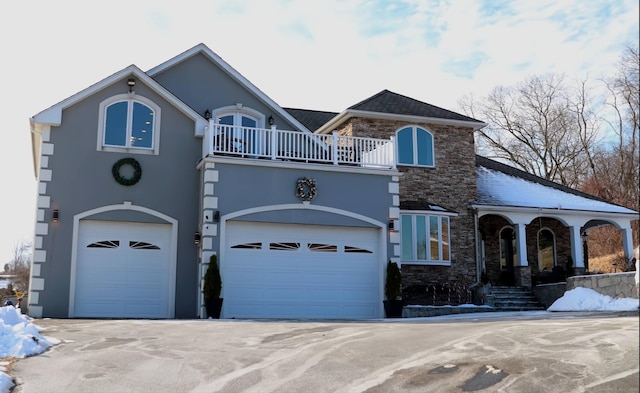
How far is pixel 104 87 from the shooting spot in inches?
670

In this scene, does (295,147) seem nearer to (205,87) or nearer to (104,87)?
(205,87)

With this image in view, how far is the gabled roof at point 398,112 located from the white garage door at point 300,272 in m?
5.00

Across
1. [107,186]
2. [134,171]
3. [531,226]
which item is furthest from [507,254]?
[107,186]

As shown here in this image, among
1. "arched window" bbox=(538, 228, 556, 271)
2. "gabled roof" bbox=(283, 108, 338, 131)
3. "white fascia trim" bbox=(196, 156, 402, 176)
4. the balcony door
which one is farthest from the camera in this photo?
"gabled roof" bbox=(283, 108, 338, 131)

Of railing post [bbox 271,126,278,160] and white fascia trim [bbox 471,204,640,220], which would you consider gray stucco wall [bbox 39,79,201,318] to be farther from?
white fascia trim [bbox 471,204,640,220]

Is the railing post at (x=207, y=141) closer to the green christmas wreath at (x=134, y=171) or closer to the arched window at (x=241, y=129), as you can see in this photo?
the arched window at (x=241, y=129)

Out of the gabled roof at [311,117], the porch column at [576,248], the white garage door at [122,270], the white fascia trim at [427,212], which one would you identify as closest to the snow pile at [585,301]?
the white fascia trim at [427,212]

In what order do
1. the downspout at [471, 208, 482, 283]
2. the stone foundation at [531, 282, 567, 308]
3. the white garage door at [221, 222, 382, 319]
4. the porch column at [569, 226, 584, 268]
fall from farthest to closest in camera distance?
the porch column at [569, 226, 584, 268], the downspout at [471, 208, 482, 283], the stone foundation at [531, 282, 567, 308], the white garage door at [221, 222, 382, 319]

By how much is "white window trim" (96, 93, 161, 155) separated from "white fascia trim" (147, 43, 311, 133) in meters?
1.94

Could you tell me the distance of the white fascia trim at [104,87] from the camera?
53.7 feet

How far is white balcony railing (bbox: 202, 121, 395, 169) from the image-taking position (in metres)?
17.2

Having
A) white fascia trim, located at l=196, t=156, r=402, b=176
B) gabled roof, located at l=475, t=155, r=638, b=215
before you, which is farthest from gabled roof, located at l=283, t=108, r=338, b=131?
white fascia trim, located at l=196, t=156, r=402, b=176

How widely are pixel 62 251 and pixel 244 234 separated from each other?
14.1ft

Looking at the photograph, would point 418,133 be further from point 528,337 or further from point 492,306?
point 528,337
